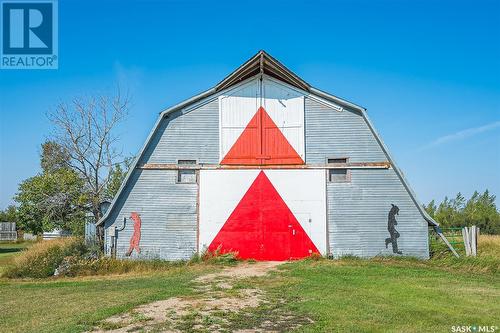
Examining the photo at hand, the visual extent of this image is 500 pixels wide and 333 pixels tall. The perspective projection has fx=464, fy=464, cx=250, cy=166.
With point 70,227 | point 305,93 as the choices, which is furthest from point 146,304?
point 70,227

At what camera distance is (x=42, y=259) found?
1794cm

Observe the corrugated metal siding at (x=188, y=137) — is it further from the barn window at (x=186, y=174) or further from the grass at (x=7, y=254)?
the grass at (x=7, y=254)

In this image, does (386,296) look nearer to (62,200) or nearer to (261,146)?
(261,146)

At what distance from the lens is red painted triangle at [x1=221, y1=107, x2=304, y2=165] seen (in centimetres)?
1855

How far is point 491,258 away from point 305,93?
9.23 metres

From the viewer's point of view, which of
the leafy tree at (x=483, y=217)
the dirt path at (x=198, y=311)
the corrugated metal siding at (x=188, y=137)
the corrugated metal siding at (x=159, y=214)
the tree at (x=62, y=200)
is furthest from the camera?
the leafy tree at (x=483, y=217)

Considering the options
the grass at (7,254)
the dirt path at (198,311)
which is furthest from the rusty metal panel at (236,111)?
the grass at (7,254)

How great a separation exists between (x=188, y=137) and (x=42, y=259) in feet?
24.1

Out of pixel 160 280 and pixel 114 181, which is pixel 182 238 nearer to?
pixel 160 280

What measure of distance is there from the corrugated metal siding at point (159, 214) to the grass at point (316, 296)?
3.78ft

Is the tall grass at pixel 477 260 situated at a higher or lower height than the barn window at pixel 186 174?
lower

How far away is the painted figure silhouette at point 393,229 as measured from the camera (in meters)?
18.0


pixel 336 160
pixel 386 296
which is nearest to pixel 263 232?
pixel 336 160

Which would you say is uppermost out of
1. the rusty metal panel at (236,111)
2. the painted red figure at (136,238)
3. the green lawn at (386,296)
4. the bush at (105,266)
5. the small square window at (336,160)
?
the rusty metal panel at (236,111)
